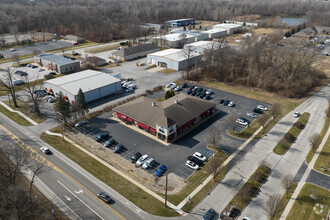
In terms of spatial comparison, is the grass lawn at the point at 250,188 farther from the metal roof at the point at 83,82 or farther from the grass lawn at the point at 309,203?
the metal roof at the point at 83,82

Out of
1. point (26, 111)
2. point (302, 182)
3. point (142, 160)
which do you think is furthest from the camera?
point (26, 111)

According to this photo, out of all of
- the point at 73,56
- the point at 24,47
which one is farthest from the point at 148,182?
the point at 24,47

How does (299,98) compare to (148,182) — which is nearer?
(148,182)

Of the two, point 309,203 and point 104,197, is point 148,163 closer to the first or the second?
point 104,197

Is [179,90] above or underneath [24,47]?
underneath

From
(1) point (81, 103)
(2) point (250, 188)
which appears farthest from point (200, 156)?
(1) point (81, 103)

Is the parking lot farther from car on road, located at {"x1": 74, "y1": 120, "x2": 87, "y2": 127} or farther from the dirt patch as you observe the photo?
the dirt patch

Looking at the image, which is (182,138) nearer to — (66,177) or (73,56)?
(66,177)
